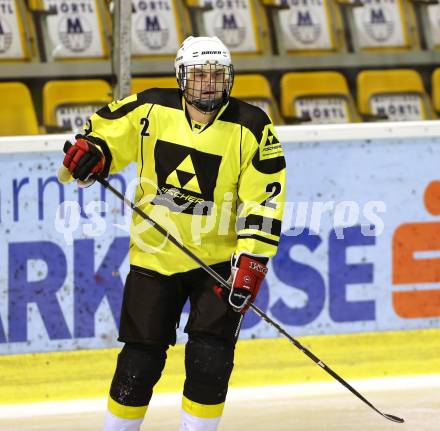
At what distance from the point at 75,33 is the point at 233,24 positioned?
38.1 inches

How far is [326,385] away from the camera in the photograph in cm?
507

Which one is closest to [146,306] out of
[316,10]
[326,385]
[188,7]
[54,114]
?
[326,385]

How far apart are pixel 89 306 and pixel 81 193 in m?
0.47

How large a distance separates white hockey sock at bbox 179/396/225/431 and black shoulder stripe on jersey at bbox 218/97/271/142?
87 cm

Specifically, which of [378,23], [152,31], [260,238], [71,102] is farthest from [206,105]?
[378,23]

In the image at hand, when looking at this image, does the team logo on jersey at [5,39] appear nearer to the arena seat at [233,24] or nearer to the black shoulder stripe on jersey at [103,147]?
the arena seat at [233,24]

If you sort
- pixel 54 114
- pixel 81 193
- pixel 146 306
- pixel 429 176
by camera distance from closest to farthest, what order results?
pixel 146 306 < pixel 81 193 < pixel 429 176 < pixel 54 114

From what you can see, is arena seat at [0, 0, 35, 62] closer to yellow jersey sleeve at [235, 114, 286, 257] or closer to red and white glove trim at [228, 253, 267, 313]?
yellow jersey sleeve at [235, 114, 286, 257]

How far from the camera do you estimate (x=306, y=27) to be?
689 cm

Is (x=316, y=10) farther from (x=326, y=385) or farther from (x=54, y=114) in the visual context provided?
(x=326, y=385)

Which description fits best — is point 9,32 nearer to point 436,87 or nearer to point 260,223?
point 436,87

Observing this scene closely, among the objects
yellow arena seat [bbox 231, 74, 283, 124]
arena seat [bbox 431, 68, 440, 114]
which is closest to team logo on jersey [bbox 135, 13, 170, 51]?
yellow arena seat [bbox 231, 74, 283, 124]

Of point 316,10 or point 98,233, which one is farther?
point 316,10

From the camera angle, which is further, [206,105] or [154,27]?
[154,27]
